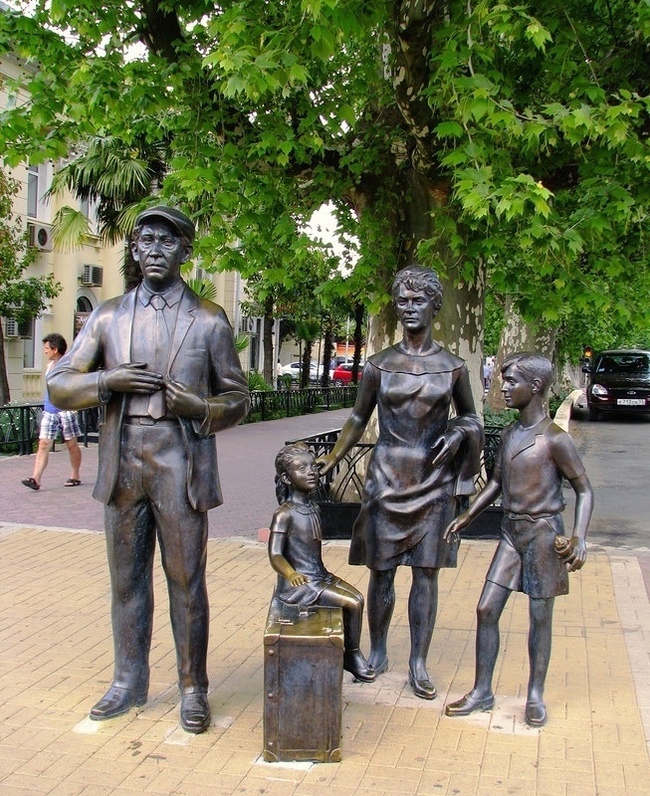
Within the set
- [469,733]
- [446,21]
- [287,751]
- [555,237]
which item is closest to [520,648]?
[469,733]

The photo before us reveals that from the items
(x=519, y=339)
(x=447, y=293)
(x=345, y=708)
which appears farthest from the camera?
(x=519, y=339)

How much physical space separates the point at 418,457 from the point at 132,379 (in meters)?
1.52

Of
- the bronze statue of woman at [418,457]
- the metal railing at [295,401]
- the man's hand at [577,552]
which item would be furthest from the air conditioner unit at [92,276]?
the man's hand at [577,552]

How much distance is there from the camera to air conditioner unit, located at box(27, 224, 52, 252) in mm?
22953

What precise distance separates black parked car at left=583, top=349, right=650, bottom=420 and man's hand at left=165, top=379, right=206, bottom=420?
2305cm

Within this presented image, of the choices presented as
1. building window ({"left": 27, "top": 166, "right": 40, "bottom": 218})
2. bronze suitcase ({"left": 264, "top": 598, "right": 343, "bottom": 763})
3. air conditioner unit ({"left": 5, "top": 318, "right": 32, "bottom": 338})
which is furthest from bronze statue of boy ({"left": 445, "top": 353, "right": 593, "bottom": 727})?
building window ({"left": 27, "top": 166, "right": 40, "bottom": 218})

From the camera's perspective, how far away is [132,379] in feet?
12.9

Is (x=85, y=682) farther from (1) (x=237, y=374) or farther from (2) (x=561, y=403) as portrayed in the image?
(2) (x=561, y=403)

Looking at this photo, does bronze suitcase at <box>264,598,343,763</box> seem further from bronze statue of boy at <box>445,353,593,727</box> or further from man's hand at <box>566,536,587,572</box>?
man's hand at <box>566,536,587,572</box>

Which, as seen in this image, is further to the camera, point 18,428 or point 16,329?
point 16,329

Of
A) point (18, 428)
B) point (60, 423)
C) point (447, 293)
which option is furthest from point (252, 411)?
point (447, 293)

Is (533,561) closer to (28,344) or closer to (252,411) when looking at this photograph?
(252,411)

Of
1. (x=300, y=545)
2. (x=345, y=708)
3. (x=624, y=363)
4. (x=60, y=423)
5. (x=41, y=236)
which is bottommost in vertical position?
(x=345, y=708)

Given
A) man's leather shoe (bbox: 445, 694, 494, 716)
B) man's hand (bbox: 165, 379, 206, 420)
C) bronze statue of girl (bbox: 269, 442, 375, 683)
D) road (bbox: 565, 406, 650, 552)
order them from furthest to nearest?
road (bbox: 565, 406, 650, 552)
man's leather shoe (bbox: 445, 694, 494, 716)
bronze statue of girl (bbox: 269, 442, 375, 683)
man's hand (bbox: 165, 379, 206, 420)
